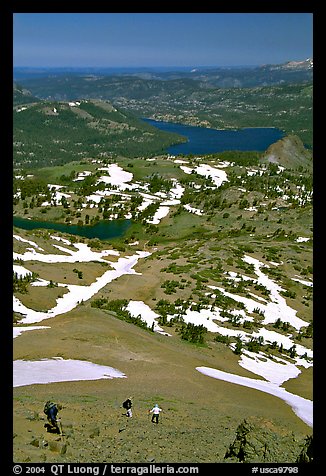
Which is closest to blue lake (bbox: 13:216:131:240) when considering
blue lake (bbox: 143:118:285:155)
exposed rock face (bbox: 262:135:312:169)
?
exposed rock face (bbox: 262:135:312:169)

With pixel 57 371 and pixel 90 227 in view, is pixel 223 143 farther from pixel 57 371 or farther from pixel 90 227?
pixel 57 371

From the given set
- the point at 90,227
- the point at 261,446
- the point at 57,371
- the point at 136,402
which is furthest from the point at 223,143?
the point at 261,446

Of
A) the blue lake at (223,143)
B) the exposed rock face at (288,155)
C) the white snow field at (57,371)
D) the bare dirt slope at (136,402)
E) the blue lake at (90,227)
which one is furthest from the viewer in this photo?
the blue lake at (223,143)

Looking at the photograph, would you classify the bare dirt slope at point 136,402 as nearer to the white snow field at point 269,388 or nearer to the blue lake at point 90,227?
the white snow field at point 269,388

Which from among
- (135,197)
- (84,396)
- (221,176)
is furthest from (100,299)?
(221,176)

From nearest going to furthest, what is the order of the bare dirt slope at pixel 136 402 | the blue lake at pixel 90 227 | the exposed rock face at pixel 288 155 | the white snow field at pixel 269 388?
the bare dirt slope at pixel 136 402, the white snow field at pixel 269 388, the blue lake at pixel 90 227, the exposed rock face at pixel 288 155

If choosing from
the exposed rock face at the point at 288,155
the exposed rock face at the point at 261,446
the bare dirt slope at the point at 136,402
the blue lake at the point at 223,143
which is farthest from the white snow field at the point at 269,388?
the blue lake at the point at 223,143
